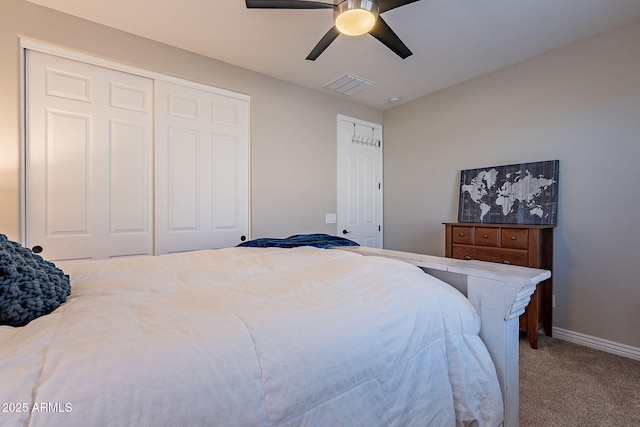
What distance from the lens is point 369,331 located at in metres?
0.82

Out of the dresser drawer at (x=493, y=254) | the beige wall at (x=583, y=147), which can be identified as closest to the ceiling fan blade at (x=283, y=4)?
the beige wall at (x=583, y=147)

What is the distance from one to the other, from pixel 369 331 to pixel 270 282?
39cm

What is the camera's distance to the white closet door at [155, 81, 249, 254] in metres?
2.67

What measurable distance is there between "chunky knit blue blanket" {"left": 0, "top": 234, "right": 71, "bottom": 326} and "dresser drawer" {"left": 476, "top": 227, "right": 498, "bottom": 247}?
9.88 feet

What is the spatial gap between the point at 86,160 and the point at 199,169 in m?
0.87

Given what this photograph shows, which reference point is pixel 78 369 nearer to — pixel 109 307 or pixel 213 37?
pixel 109 307

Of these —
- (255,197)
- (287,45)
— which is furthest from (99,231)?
(287,45)

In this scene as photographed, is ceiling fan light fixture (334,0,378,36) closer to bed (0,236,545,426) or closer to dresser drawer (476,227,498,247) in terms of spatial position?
bed (0,236,545,426)

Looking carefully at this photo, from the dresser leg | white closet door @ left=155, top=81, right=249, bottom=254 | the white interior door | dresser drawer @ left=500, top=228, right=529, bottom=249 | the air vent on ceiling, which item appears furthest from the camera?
the white interior door

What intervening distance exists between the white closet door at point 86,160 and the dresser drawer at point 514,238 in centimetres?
318

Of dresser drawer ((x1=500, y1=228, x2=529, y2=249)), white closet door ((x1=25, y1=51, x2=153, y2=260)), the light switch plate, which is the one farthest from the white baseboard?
white closet door ((x1=25, y1=51, x2=153, y2=260))

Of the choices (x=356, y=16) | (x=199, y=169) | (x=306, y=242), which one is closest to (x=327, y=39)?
(x=356, y=16)

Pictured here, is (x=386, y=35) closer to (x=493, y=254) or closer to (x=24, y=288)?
(x=493, y=254)

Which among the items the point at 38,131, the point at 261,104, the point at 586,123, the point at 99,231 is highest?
the point at 261,104
